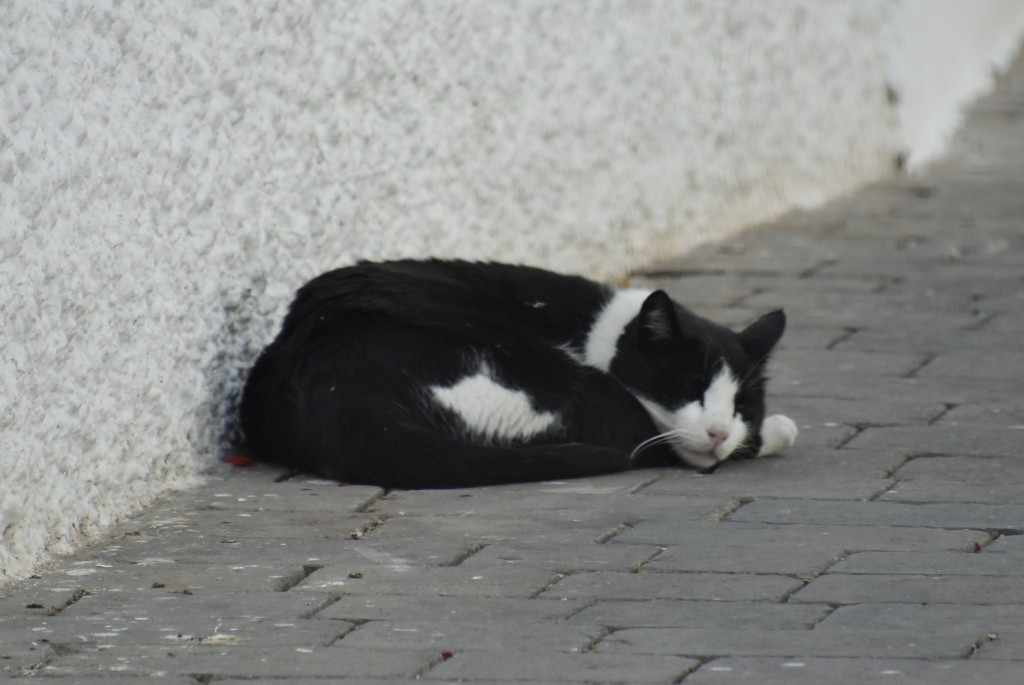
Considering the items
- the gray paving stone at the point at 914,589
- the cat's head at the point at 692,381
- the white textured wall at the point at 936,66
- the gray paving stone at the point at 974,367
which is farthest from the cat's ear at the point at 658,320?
the white textured wall at the point at 936,66

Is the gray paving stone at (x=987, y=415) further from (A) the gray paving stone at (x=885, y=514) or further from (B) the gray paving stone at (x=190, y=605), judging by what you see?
(B) the gray paving stone at (x=190, y=605)

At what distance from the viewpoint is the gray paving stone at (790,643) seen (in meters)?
2.84

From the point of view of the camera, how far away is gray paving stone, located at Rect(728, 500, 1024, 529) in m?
3.66

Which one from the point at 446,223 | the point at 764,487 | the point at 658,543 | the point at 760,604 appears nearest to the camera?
the point at 760,604

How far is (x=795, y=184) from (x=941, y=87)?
266 cm

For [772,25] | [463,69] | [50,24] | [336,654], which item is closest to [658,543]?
[336,654]

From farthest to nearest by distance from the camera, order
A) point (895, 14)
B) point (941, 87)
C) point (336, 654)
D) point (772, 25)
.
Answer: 1. point (941, 87)
2. point (895, 14)
3. point (772, 25)
4. point (336, 654)

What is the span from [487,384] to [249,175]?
36.4 inches

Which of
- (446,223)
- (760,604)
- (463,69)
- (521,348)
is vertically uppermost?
(463,69)

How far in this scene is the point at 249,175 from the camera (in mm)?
4496

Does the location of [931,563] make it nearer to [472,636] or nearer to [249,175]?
[472,636]

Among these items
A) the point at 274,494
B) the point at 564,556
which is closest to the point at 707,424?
the point at 564,556

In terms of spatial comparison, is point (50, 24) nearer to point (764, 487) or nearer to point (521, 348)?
point (521, 348)

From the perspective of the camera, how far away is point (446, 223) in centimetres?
554
